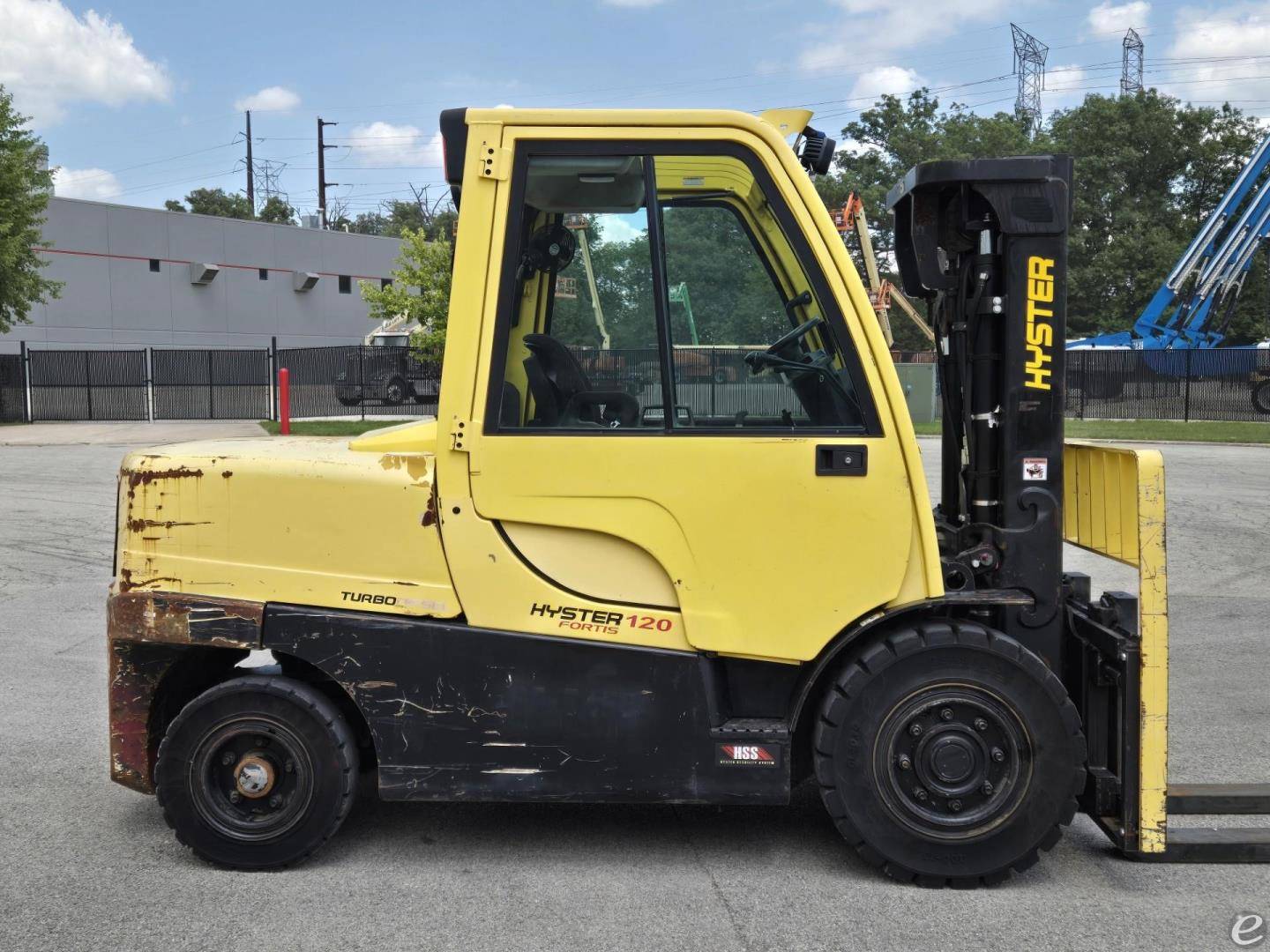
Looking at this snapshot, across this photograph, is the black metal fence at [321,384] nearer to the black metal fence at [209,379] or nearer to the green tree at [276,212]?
the black metal fence at [209,379]

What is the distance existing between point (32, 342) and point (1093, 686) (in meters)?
47.4

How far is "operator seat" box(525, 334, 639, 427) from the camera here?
396 centimetres

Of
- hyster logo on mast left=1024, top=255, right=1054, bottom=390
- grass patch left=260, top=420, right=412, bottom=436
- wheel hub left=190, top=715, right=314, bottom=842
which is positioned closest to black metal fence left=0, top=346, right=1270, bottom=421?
grass patch left=260, top=420, right=412, bottom=436

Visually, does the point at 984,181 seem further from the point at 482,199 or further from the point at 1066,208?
the point at 482,199

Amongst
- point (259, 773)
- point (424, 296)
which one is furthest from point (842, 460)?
point (424, 296)

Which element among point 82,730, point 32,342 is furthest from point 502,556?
point 32,342

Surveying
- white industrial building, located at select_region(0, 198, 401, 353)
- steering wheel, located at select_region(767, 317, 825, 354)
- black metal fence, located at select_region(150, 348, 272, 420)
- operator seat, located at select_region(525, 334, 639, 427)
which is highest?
white industrial building, located at select_region(0, 198, 401, 353)

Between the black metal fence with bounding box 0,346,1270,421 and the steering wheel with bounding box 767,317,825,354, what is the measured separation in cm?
2769

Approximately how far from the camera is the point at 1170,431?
26875 millimetres

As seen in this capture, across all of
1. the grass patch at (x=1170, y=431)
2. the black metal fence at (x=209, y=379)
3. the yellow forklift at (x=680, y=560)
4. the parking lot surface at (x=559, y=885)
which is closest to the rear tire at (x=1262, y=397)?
the grass patch at (x=1170, y=431)

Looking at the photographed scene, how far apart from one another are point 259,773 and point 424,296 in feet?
87.0
